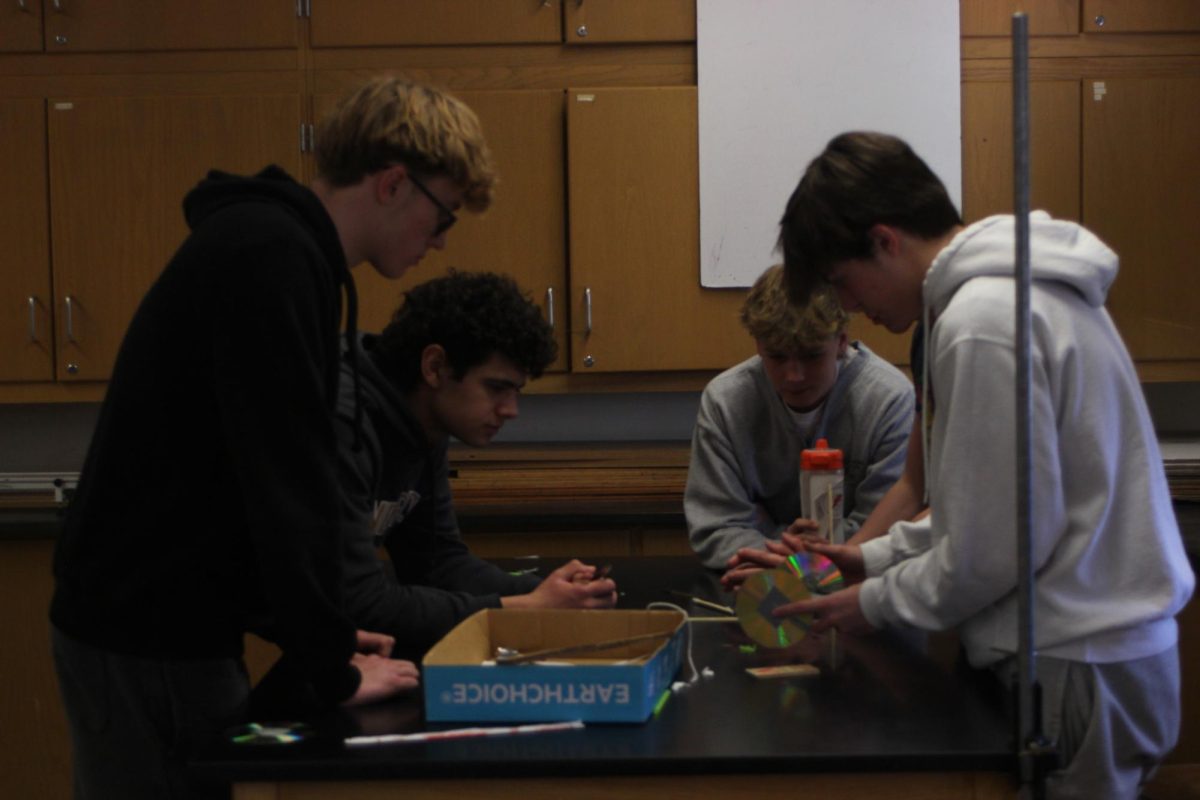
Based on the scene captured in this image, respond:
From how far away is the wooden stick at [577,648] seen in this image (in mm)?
1332

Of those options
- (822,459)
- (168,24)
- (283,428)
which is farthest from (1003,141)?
(283,428)

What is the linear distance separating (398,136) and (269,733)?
617mm

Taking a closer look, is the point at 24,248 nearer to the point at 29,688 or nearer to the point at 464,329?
the point at 29,688

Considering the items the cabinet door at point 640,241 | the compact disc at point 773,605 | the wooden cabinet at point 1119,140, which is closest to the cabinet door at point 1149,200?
the wooden cabinet at point 1119,140

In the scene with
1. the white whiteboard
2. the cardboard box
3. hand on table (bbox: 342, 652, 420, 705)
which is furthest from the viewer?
the white whiteboard

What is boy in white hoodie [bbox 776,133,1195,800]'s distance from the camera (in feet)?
4.12

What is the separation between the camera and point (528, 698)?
49.8 inches

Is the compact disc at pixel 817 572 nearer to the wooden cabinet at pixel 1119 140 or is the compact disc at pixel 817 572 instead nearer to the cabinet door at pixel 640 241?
the cabinet door at pixel 640 241

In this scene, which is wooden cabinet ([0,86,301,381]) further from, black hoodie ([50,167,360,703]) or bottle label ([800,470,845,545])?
black hoodie ([50,167,360,703])

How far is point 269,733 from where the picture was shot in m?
1.25

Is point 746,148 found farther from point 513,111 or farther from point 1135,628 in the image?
point 1135,628

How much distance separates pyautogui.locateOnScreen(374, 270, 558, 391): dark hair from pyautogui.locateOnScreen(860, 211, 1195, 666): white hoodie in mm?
632

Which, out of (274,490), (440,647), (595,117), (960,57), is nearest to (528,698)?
(440,647)

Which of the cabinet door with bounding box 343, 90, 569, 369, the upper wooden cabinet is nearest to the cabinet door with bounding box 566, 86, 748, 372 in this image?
the cabinet door with bounding box 343, 90, 569, 369
